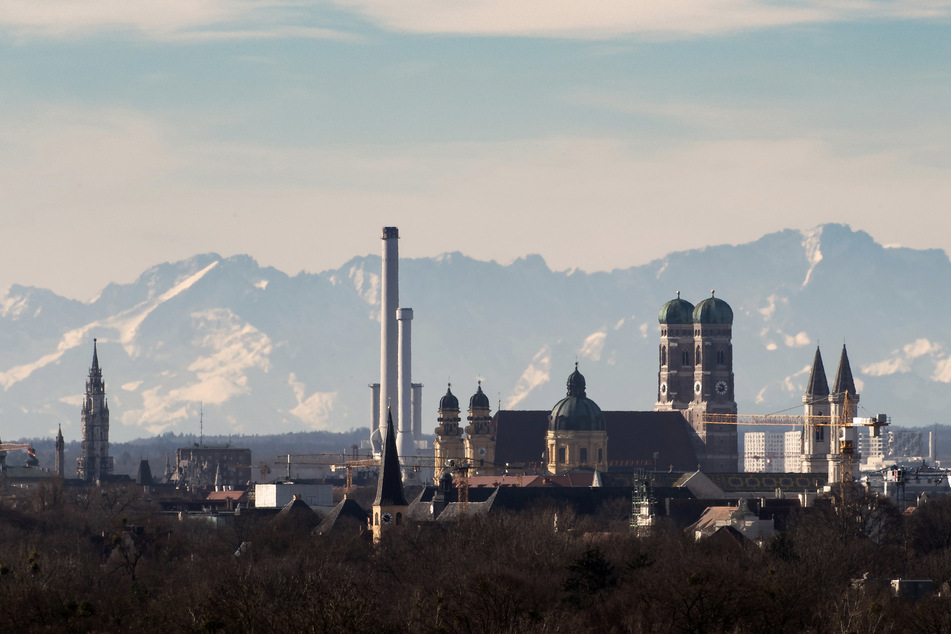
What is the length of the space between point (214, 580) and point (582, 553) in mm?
20945

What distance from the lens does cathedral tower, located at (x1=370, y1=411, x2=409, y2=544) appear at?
600 feet

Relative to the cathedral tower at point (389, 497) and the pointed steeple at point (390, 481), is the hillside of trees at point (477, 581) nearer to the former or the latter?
the cathedral tower at point (389, 497)

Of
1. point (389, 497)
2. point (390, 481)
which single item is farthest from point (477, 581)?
point (390, 481)

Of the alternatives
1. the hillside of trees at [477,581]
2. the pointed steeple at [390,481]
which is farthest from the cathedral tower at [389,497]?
the hillside of trees at [477,581]

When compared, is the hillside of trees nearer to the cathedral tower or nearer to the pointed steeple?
the cathedral tower

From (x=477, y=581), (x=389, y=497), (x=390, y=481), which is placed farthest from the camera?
(x=390, y=481)

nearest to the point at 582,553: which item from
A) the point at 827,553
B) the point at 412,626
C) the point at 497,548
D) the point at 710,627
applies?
the point at 497,548

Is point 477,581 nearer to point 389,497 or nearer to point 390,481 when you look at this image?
point 389,497

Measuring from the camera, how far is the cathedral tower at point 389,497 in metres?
183

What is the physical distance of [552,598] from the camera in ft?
353

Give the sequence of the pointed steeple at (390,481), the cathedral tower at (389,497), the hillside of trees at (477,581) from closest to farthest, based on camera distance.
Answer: the hillside of trees at (477,581)
the cathedral tower at (389,497)
the pointed steeple at (390,481)

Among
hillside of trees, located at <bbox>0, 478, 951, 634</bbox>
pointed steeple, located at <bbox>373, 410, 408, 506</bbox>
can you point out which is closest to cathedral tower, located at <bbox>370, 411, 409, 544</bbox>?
pointed steeple, located at <bbox>373, 410, 408, 506</bbox>

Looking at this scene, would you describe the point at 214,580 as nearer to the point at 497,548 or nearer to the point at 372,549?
the point at 497,548

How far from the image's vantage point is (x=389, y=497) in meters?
184
